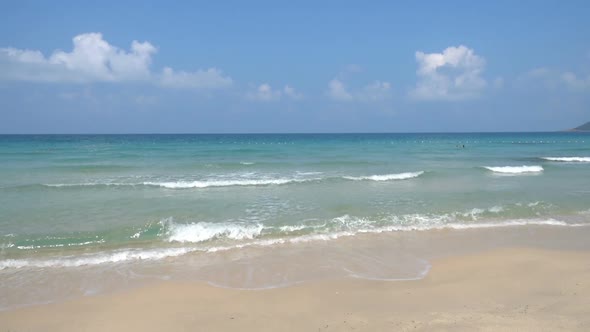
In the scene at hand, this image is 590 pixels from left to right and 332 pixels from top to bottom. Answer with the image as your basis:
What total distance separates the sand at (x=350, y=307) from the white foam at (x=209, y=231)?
2543 mm

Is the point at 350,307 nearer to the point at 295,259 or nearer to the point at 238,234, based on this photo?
the point at 295,259

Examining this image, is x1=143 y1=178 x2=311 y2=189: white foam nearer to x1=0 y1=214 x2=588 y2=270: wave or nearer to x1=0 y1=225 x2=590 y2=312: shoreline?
x1=0 y1=214 x2=588 y2=270: wave

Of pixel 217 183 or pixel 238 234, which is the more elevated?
pixel 217 183

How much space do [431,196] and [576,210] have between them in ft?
14.0

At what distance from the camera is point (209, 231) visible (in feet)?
30.0

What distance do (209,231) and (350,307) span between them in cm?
485

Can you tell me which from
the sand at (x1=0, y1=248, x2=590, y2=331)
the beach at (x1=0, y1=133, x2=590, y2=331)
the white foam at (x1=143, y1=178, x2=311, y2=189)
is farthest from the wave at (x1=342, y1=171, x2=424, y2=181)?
the sand at (x1=0, y1=248, x2=590, y2=331)

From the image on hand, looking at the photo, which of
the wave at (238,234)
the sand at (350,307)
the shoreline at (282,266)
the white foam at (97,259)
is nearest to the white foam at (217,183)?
the wave at (238,234)

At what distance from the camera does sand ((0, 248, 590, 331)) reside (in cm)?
480

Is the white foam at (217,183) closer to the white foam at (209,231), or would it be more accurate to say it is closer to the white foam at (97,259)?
the white foam at (209,231)

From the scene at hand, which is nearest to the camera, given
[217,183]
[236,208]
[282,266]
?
[282,266]

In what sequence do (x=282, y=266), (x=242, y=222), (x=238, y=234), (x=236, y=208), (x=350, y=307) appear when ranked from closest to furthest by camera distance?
(x=350, y=307)
(x=282, y=266)
(x=238, y=234)
(x=242, y=222)
(x=236, y=208)

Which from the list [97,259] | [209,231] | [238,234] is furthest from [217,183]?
[97,259]

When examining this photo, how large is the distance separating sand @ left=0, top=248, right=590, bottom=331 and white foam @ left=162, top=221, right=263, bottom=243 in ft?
8.34
